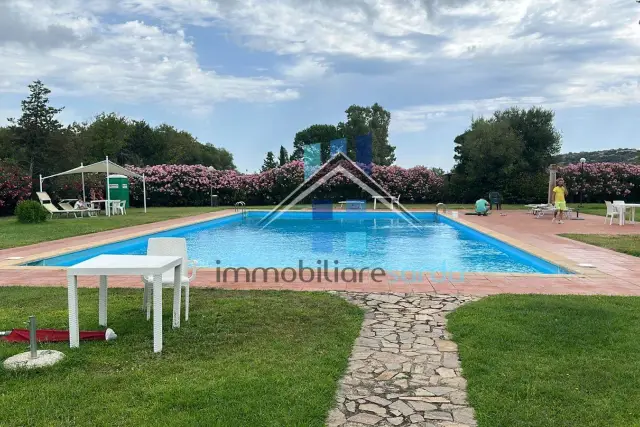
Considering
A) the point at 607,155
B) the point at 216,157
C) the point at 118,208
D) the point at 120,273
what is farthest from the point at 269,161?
the point at 120,273

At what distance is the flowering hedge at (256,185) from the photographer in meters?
23.8

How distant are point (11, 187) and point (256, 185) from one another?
36.2ft

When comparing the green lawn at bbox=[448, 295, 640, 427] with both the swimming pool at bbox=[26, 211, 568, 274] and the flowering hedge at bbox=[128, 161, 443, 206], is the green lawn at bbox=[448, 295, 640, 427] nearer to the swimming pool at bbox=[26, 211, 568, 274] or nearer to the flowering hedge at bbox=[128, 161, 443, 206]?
the swimming pool at bbox=[26, 211, 568, 274]

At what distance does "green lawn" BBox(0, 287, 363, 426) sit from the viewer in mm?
2500

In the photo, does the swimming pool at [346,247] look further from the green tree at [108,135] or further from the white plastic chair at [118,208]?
the green tree at [108,135]

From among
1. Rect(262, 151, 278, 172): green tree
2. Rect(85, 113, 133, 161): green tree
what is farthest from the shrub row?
Rect(262, 151, 278, 172): green tree

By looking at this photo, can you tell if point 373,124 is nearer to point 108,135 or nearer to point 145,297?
point 108,135

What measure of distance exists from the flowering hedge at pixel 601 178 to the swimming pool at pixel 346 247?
952 centimetres

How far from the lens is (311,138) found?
5462cm

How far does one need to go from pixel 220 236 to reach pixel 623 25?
45.0ft

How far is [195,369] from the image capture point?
10.2ft

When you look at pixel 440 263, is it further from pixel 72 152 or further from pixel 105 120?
pixel 105 120

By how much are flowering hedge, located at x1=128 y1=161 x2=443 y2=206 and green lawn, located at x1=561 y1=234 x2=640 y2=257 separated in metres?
14.0

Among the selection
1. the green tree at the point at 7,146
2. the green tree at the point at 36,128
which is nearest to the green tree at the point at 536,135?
the green tree at the point at 36,128
